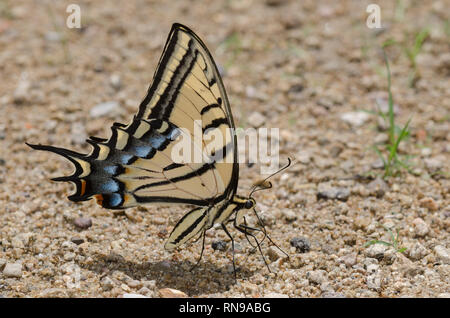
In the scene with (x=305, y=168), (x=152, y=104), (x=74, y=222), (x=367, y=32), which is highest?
(x=367, y=32)

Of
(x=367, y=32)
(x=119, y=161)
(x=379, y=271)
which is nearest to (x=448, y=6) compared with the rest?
(x=367, y=32)

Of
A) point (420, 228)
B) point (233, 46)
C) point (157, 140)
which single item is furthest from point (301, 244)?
point (233, 46)

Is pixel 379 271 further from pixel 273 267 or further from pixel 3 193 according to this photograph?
pixel 3 193

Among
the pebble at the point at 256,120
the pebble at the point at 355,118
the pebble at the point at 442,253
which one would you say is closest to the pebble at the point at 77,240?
the pebble at the point at 256,120

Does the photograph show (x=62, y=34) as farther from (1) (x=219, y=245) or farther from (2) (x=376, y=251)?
(2) (x=376, y=251)

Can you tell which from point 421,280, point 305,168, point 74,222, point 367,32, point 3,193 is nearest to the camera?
point 421,280
